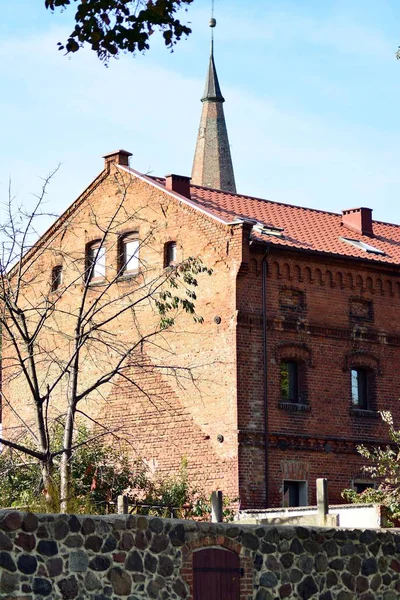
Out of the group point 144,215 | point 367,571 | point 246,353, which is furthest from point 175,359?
point 367,571

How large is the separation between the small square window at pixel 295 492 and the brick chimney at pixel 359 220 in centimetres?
963

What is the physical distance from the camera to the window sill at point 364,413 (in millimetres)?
34750

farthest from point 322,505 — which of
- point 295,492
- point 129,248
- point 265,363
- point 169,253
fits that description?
point 129,248

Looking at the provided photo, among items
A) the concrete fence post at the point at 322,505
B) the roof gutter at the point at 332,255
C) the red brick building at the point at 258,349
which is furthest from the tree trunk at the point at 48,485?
the roof gutter at the point at 332,255

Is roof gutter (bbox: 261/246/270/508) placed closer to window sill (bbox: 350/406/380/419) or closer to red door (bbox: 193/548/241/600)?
window sill (bbox: 350/406/380/419)

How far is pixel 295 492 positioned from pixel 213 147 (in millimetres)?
33965

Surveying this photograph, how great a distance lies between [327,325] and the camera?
1361 inches

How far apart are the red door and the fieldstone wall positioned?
0.11 m

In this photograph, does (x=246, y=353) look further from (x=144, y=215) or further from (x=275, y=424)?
(x=144, y=215)

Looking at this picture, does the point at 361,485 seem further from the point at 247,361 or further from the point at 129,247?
the point at 129,247

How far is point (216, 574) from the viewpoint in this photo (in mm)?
18641

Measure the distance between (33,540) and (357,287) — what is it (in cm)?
2048

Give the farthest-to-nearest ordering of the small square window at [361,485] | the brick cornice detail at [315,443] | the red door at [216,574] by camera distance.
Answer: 1. the small square window at [361,485]
2. the brick cornice detail at [315,443]
3. the red door at [216,574]

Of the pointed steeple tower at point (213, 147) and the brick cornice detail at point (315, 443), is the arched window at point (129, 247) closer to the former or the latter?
the brick cornice detail at point (315, 443)
